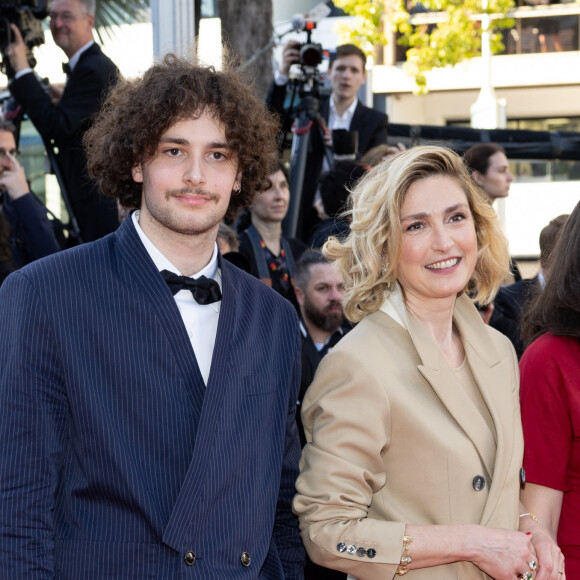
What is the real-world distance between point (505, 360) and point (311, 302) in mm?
2077

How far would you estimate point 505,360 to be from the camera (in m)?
2.82

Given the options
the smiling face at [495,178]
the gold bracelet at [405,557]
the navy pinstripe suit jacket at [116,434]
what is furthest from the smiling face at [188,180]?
the smiling face at [495,178]

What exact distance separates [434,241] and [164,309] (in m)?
0.81

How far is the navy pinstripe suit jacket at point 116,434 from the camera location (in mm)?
2180

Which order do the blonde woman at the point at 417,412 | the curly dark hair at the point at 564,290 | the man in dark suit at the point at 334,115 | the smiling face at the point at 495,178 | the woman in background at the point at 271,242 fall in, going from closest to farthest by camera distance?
1. the blonde woman at the point at 417,412
2. the curly dark hair at the point at 564,290
3. the woman in background at the point at 271,242
4. the smiling face at the point at 495,178
5. the man in dark suit at the point at 334,115

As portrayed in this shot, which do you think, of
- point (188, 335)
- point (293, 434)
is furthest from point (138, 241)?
point (293, 434)

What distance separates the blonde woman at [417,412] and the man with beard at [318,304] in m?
1.71

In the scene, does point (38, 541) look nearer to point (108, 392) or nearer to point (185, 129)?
point (108, 392)

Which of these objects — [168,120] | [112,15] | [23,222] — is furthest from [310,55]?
Result: [168,120]

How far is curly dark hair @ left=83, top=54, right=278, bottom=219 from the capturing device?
2580 mm

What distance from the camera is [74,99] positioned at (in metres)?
5.09

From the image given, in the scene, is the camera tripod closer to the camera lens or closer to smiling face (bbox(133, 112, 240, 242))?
the camera lens

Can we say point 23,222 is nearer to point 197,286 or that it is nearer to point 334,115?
point 197,286

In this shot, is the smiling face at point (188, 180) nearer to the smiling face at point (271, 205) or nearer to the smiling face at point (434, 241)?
the smiling face at point (434, 241)
